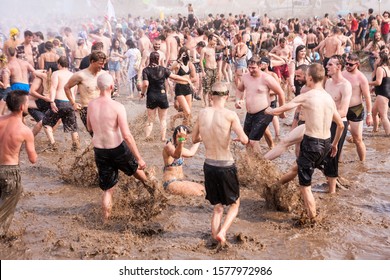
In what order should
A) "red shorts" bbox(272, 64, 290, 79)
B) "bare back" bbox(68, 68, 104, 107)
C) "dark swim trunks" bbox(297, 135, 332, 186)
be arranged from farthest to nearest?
"red shorts" bbox(272, 64, 290, 79), "bare back" bbox(68, 68, 104, 107), "dark swim trunks" bbox(297, 135, 332, 186)

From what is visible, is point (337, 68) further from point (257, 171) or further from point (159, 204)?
Answer: point (159, 204)

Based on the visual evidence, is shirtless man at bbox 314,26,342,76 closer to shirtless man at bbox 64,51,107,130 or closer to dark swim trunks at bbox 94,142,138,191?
shirtless man at bbox 64,51,107,130

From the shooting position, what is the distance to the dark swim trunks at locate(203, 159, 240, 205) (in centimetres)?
530

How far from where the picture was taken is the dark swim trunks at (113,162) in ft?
19.3

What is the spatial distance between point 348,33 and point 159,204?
60.9 ft

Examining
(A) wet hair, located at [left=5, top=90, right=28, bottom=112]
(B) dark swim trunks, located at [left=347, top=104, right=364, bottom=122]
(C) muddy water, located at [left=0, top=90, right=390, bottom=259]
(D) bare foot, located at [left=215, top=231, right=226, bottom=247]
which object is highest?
(A) wet hair, located at [left=5, top=90, right=28, bottom=112]

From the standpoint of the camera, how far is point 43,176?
8.21 metres

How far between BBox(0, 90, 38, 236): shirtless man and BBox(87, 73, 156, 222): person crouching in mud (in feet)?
2.58

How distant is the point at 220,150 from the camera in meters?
5.28

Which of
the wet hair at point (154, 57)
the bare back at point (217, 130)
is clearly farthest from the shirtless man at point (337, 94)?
the wet hair at point (154, 57)

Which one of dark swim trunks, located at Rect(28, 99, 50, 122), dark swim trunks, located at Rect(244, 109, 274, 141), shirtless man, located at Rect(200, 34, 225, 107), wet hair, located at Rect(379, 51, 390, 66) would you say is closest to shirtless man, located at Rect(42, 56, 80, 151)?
dark swim trunks, located at Rect(28, 99, 50, 122)

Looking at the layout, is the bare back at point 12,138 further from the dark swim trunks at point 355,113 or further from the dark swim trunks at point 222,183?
the dark swim trunks at point 355,113

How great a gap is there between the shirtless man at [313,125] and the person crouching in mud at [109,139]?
1.72 meters
